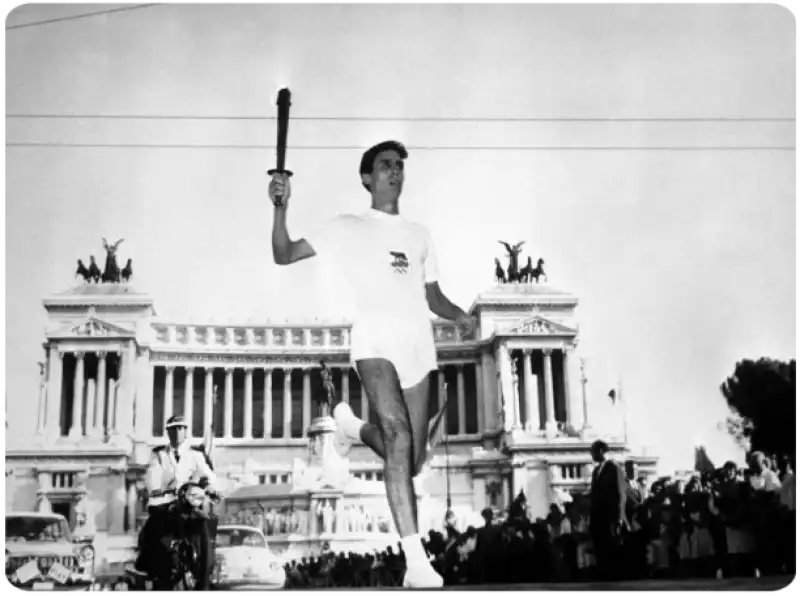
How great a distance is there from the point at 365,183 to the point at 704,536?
360 centimetres

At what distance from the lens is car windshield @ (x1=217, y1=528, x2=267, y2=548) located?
7738mm

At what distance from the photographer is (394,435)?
566 cm

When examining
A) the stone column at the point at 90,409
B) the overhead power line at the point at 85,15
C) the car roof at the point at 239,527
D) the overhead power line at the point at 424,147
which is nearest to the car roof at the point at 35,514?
the stone column at the point at 90,409

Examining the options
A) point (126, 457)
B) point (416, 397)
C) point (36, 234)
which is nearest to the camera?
point (416, 397)

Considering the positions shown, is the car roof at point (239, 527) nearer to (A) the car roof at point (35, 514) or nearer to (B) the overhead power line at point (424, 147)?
(A) the car roof at point (35, 514)

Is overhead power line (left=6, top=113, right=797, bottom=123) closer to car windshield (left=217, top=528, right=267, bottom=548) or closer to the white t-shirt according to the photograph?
the white t-shirt

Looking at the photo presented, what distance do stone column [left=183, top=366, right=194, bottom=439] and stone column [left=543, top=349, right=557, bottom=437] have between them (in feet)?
10.6

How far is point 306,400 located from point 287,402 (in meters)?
0.40

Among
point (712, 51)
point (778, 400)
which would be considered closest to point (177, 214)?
point (712, 51)

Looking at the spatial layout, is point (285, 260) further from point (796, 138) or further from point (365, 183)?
point (796, 138)

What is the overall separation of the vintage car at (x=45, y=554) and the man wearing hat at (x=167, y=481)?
0.82m

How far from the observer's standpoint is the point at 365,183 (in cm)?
644

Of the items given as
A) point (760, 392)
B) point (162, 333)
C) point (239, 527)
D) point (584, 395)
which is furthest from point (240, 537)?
point (760, 392)

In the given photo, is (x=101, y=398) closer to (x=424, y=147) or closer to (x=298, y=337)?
(x=298, y=337)
